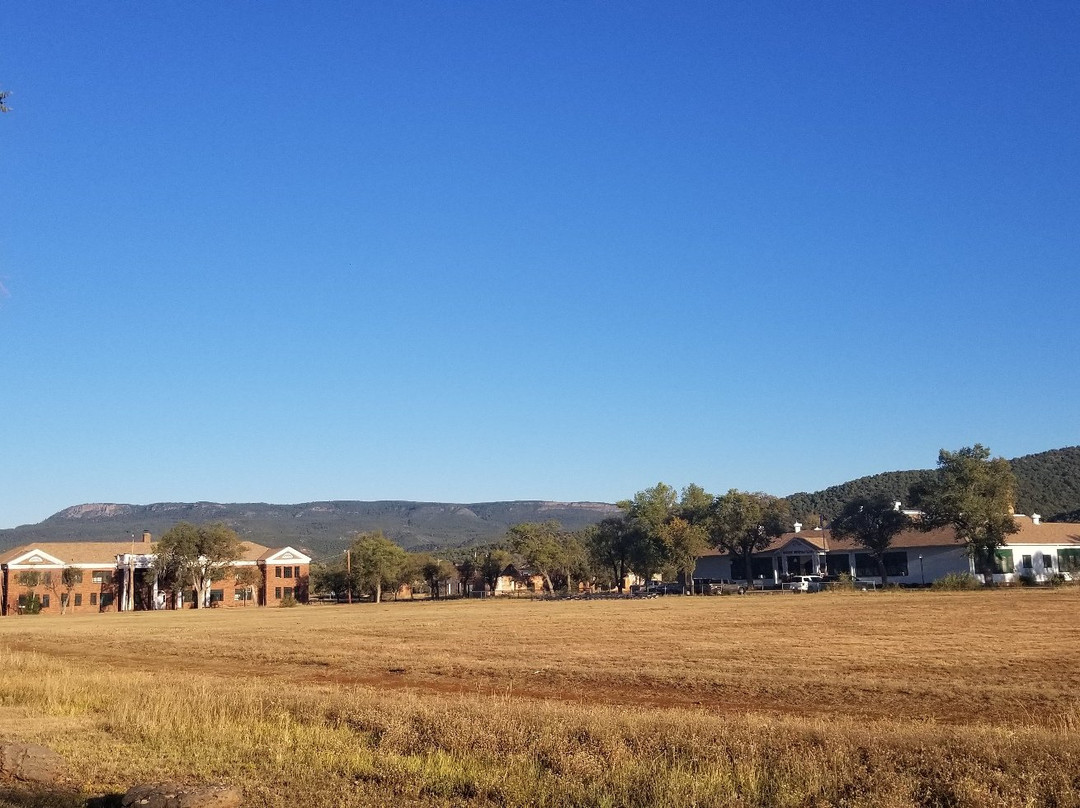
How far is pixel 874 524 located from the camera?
107 m

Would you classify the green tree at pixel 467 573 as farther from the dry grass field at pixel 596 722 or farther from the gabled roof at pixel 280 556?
the dry grass field at pixel 596 722

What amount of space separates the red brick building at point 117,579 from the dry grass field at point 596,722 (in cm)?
8581

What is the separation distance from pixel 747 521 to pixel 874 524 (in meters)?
16.2

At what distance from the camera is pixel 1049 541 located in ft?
354

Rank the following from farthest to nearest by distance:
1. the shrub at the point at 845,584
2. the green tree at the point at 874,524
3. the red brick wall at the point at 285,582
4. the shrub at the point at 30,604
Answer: the red brick wall at the point at 285,582, the shrub at the point at 30,604, the green tree at the point at 874,524, the shrub at the point at 845,584

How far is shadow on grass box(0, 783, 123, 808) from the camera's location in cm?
1144

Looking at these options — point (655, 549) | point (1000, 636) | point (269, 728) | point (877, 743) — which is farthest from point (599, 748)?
point (655, 549)

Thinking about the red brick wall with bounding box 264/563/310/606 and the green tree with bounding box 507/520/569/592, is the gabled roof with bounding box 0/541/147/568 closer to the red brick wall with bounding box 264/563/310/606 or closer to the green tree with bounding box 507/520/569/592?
the red brick wall with bounding box 264/563/310/606

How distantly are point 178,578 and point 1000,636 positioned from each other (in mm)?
100295

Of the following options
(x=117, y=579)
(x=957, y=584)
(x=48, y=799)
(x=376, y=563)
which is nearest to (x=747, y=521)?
(x=957, y=584)

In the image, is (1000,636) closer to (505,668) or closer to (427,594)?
(505,668)


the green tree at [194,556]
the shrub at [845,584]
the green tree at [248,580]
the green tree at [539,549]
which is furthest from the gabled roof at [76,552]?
the shrub at [845,584]

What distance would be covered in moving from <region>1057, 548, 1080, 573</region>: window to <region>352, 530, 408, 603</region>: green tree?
79603mm

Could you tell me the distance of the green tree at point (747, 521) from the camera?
119m
